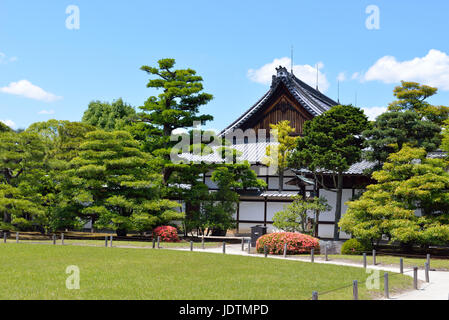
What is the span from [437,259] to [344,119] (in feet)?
32.0

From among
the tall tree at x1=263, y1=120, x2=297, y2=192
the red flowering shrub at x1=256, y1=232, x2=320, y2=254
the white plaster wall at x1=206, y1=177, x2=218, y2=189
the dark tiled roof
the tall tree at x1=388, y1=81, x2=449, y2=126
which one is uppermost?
the tall tree at x1=388, y1=81, x2=449, y2=126

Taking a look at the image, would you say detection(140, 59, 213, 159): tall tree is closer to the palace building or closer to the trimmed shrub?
the palace building

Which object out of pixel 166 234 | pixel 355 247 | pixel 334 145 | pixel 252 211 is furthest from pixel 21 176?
pixel 355 247

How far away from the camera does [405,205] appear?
2380 centimetres

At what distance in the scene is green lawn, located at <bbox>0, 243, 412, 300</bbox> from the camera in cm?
1250

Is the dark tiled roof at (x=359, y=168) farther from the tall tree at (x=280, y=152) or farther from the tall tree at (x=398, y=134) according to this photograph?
the tall tree at (x=280, y=152)

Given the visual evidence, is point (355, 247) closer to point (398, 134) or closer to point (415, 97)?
point (398, 134)

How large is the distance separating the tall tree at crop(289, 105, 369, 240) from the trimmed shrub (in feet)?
12.2

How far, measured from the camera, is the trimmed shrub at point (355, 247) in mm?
24497

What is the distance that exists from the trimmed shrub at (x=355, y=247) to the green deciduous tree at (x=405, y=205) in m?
0.48

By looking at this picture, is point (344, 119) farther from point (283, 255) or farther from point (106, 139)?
point (106, 139)

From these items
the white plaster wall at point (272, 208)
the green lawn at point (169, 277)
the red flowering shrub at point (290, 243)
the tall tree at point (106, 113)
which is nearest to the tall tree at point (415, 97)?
the white plaster wall at point (272, 208)

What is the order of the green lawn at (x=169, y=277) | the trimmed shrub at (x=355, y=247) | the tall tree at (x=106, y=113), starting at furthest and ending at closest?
the tall tree at (x=106, y=113), the trimmed shrub at (x=355, y=247), the green lawn at (x=169, y=277)

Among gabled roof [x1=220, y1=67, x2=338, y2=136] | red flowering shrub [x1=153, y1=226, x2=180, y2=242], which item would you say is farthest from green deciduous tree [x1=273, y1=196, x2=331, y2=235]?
gabled roof [x1=220, y1=67, x2=338, y2=136]
